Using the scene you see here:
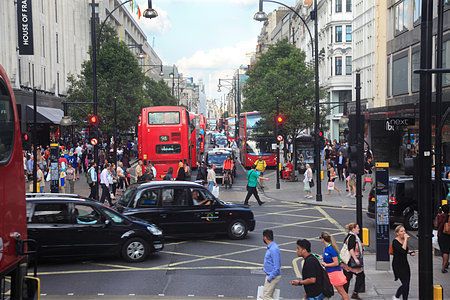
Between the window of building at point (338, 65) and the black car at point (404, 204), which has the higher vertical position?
the window of building at point (338, 65)

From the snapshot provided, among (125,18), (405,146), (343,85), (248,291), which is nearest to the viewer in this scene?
(248,291)

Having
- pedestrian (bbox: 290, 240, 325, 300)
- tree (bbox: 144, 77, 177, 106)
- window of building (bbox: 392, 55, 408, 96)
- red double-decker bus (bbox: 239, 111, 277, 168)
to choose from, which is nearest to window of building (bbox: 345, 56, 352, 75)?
tree (bbox: 144, 77, 177, 106)

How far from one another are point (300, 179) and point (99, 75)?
16404mm

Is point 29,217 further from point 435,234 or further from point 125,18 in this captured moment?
point 125,18

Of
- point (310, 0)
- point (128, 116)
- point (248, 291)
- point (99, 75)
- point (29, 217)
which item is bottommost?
point (248, 291)

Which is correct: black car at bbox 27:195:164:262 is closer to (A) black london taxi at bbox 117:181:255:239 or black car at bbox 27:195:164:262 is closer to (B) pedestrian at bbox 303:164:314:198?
(A) black london taxi at bbox 117:181:255:239

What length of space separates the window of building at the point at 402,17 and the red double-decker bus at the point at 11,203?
33.9 m

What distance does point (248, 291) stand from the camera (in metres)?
13.2

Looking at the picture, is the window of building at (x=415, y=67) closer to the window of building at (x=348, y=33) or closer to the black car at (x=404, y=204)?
the black car at (x=404, y=204)

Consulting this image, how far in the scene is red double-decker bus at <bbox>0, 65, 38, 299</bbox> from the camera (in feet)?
23.0

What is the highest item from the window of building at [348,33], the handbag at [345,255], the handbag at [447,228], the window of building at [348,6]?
the window of building at [348,6]

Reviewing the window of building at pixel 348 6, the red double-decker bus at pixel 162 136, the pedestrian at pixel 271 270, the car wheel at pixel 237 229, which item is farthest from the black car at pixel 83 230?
the window of building at pixel 348 6

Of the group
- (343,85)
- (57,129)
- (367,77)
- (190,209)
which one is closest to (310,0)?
(343,85)

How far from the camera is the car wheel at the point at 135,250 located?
51.7ft
